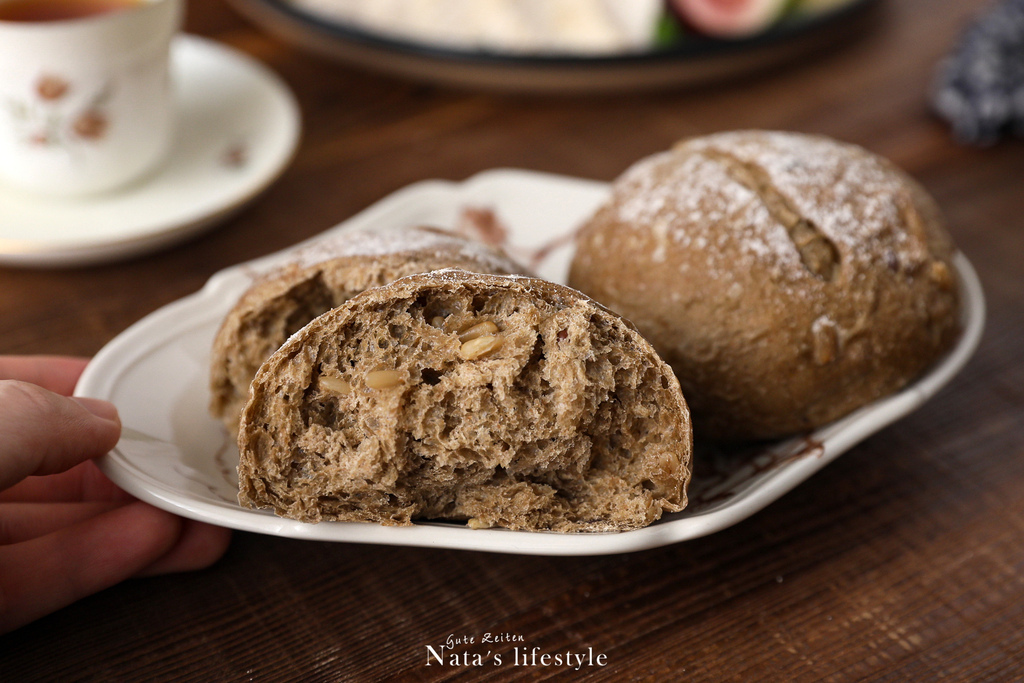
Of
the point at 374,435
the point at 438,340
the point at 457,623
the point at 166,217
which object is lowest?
the point at 457,623

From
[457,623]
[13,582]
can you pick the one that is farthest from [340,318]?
[13,582]

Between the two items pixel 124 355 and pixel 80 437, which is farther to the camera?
pixel 124 355

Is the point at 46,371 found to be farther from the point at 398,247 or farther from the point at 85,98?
the point at 85,98

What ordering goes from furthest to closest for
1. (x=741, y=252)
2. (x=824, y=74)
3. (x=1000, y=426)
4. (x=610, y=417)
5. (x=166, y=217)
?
(x=824, y=74), (x=166, y=217), (x=1000, y=426), (x=741, y=252), (x=610, y=417)

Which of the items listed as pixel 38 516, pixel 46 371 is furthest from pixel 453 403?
pixel 46 371

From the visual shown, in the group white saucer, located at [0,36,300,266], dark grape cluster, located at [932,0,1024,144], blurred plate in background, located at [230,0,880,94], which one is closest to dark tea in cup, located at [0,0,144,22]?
white saucer, located at [0,36,300,266]

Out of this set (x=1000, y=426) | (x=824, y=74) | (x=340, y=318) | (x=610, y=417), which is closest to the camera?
(x=340, y=318)

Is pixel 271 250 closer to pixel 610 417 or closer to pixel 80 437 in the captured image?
pixel 80 437
